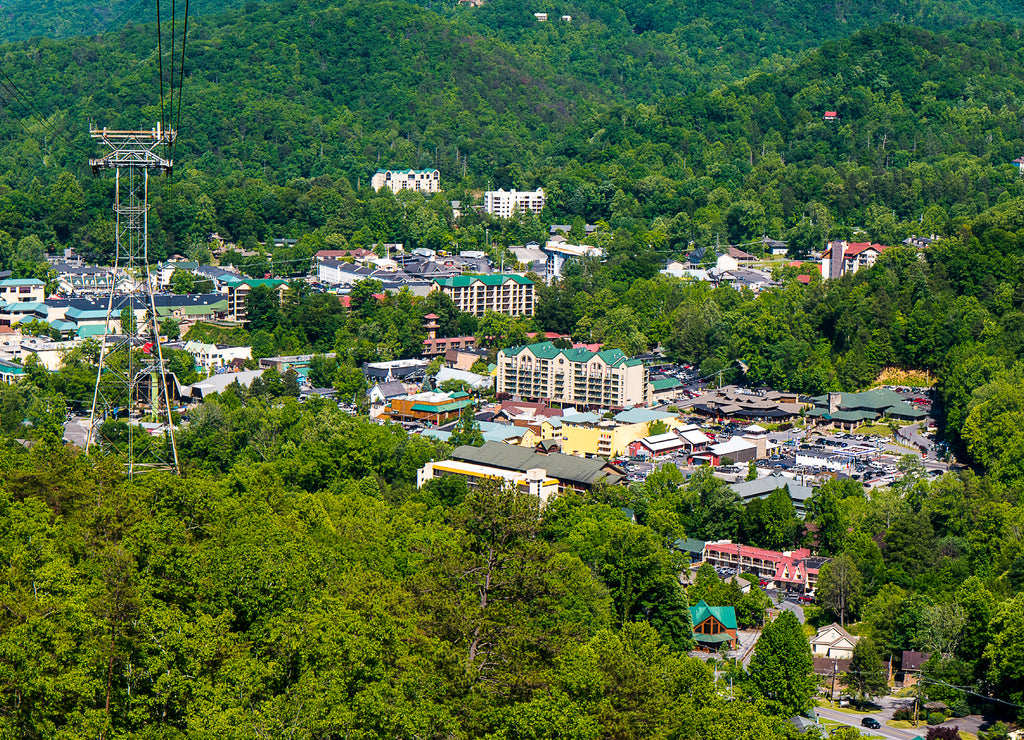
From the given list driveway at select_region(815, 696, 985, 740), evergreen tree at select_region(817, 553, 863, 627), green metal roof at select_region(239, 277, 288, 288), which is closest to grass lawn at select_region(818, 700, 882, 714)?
driveway at select_region(815, 696, 985, 740)

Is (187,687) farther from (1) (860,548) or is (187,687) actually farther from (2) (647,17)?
(2) (647,17)

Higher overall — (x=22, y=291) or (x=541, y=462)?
(x=22, y=291)

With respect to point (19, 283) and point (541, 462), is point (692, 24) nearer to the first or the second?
point (19, 283)

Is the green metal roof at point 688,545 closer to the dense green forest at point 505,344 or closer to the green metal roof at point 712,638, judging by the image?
the dense green forest at point 505,344

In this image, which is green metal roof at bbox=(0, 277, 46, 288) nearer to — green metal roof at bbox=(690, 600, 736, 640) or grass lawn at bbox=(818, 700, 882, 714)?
green metal roof at bbox=(690, 600, 736, 640)

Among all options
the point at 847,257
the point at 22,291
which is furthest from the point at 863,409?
the point at 22,291

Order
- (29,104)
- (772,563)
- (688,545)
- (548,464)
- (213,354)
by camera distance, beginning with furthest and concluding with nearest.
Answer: (29,104) < (213,354) < (548,464) < (688,545) < (772,563)

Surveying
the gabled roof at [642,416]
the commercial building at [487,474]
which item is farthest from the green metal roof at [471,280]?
the commercial building at [487,474]

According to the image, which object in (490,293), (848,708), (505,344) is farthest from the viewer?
(490,293)
